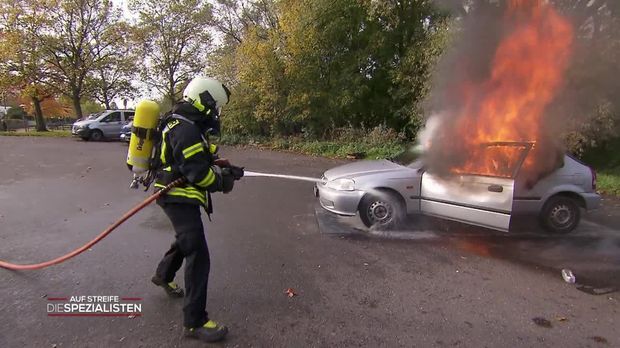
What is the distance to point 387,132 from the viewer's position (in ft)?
51.2

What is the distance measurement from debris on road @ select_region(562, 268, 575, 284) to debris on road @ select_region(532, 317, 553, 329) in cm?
107

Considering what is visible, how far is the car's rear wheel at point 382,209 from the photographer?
573 cm

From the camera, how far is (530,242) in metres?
5.44

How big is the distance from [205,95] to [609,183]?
9804 mm

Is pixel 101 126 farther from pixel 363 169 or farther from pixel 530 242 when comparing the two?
pixel 530 242

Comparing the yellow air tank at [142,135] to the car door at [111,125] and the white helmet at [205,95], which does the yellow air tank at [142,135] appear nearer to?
the white helmet at [205,95]

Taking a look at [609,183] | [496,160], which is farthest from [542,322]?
[609,183]

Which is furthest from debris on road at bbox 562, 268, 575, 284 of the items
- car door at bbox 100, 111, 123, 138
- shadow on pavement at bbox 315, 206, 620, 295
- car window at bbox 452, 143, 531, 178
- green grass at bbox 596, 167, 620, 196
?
car door at bbox 100, 111, 123, 138

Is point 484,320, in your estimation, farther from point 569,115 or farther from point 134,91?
point 134,91

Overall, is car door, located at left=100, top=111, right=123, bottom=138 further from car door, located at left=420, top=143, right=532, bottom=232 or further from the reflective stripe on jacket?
the reflective stripe on jacket

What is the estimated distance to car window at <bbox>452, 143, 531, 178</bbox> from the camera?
16.8 feet

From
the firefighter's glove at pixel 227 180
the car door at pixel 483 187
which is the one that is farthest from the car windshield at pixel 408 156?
the firefighter's glove at pixel 227 180

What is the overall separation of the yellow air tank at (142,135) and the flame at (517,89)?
12.7 ft

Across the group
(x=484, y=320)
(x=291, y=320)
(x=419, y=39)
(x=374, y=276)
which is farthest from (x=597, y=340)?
(x=419, y=39)
